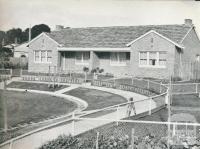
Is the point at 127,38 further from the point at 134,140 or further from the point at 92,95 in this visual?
the point at 134,140

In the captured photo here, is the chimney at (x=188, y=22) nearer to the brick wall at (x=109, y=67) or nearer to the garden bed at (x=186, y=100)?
the brick wall at (x=109, y=67)

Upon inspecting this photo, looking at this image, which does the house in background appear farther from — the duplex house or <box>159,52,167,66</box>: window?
<box>159,52,167,66</box>: window

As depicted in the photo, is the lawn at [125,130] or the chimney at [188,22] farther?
the chimney at [188,22]

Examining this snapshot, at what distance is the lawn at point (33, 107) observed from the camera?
16625 millimetres

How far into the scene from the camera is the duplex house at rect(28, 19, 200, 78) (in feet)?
99.1

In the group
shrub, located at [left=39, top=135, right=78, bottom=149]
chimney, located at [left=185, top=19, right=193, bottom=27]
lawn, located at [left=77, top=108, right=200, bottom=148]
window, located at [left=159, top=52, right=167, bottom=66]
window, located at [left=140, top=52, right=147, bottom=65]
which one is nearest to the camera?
shrub, located at [left=39, top=135, right=78, bottom=149]

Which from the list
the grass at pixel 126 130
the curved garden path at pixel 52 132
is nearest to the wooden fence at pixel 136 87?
the curved garden path at pixel 52 132

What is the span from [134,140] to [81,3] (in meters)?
4.45

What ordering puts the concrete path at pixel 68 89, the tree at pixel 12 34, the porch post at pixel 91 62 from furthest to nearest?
the porch post at pixel 91 62
the tree at pixel 12 34
the concrete path at pixel 68 89

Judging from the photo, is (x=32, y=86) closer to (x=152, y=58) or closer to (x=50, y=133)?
(x=152, y=58)

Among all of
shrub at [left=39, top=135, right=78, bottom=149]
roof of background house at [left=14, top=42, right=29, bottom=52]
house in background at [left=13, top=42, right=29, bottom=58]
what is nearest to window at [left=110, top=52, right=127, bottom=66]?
house in background at [left=13, top=42, right=29, bottom=58]

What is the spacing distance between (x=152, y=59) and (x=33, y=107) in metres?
13.6

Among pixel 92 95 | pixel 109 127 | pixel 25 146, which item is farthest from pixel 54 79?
pixel 25 146

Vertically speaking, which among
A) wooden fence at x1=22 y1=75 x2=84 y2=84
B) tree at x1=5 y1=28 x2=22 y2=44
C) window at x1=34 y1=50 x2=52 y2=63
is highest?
tree at x1=5 y1=28 x2=22 y2=44
